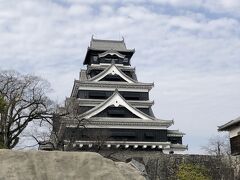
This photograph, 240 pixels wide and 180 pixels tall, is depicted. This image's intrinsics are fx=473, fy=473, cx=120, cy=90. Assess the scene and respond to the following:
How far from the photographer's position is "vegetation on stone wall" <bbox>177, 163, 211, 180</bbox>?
91.9 feet

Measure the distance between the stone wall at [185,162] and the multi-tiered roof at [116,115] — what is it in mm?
4582

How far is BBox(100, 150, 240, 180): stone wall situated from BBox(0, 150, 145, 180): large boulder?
19.7 m

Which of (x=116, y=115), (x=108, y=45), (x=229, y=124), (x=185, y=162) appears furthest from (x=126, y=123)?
(x=108, y=45)

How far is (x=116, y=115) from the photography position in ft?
122

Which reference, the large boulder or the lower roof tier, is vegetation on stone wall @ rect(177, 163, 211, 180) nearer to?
the lower roof tier

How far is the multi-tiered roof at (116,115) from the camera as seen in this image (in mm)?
33991

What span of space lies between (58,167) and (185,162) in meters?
21.4

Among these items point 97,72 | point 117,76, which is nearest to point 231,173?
point 117,76

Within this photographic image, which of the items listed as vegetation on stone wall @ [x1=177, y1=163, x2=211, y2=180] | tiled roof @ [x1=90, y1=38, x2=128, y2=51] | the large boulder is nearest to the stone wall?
vegetation on stone wall @ [x1=177, y1=163, x2=211, y2=180]

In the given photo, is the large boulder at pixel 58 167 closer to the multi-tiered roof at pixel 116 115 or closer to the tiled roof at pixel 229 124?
the tiled roof at pixel 229 124

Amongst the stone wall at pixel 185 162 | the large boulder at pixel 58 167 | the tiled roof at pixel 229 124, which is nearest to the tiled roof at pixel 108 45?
the tiled roof at pixel 229 124

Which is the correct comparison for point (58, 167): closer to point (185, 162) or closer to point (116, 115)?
point (185, 162)

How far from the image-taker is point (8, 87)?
24.1 metres

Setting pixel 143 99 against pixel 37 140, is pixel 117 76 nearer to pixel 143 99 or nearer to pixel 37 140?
pixel 143 99
